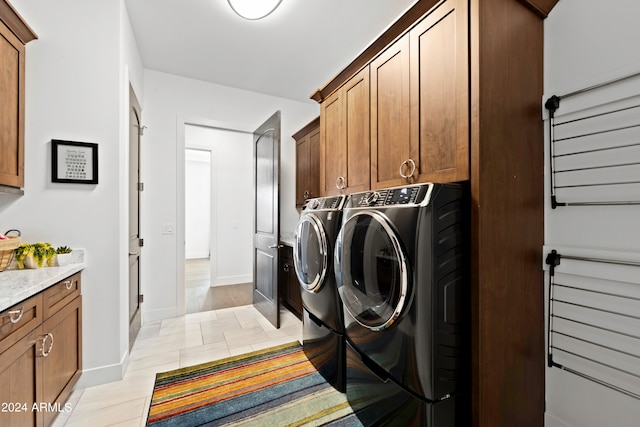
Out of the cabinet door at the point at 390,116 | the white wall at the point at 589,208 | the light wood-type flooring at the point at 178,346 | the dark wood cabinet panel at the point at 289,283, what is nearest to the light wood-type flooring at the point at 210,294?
the light wood-type flooring at the point at 178,346

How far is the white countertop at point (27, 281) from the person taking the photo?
107cm

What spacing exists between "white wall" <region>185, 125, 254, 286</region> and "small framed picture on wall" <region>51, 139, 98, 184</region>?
265 cm

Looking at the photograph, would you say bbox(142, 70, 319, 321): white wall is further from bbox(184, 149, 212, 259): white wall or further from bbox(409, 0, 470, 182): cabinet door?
bbox(184, 149, 212, 259): white wall

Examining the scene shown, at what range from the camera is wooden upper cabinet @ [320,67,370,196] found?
1829mm

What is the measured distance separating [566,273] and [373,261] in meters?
0.91

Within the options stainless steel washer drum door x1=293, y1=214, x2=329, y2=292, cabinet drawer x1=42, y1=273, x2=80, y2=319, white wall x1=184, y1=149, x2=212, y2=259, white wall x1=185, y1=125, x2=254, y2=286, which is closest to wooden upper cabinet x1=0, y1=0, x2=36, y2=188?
cabinet drawer x1=42, y1=273, x2=80, y2=319

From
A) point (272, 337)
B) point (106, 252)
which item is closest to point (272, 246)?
point (272, 337)

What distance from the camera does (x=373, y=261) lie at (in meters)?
1.31

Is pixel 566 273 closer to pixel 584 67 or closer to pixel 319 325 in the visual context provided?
pixel 584 67

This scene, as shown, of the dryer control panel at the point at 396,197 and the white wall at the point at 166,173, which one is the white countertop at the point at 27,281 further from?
the dryer control panel at the point at 396,197

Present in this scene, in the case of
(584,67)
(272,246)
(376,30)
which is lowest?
(272,246)

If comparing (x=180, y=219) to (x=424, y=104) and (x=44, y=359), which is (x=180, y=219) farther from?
(x=424, y=104)

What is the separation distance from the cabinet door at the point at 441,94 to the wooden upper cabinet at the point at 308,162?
5.34 feet

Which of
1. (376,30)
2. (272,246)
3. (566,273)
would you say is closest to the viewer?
(566,273)
